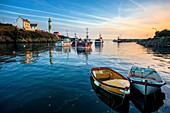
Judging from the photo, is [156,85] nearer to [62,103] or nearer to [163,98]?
[163,98]

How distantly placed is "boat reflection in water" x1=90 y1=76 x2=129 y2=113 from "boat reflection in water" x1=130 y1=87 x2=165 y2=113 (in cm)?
85

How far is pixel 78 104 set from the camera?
9.34 metres

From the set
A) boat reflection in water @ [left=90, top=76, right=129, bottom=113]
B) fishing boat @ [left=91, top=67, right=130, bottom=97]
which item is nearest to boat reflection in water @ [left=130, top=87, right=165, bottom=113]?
boat reflection in water @ [left=90, top=76, right=129, bottom=113]

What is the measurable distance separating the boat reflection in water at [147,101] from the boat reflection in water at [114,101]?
849 mm

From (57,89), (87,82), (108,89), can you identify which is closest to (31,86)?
(57,89)

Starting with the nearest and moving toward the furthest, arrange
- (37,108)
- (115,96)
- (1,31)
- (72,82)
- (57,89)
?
1. (37,108)
2. (115,96)
3. (57,89)
4. (72,82)
5. (1,31)

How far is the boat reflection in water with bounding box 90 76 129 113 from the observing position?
8.98m

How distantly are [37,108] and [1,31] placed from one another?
342 feet

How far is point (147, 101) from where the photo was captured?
1016cm

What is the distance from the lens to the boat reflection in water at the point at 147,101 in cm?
923

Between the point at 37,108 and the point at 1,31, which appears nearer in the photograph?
the point at 37,108

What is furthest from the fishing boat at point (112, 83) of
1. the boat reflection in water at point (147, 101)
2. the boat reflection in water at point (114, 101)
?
the boat reflection in water at point (147, 101)

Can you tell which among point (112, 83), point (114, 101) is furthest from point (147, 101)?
point (112, 83)

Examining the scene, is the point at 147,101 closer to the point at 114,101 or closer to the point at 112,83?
the point at 114,101
